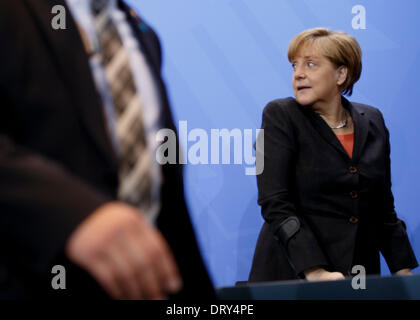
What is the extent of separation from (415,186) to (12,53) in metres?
2.04

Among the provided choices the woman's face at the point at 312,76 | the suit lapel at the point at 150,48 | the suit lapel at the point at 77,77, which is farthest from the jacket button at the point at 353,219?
the suit lapel at the point at 77,77

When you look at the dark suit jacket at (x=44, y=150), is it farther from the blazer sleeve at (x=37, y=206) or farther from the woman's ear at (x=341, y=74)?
the woman's ear at (x=341, y=74)

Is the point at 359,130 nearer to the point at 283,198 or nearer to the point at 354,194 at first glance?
the point at 354,194

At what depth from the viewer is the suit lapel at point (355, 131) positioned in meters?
1.39

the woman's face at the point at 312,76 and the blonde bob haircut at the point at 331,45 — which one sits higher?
the blonde bob haircut at the point at 331,45

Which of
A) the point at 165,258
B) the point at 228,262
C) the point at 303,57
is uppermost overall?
the point at 303,57

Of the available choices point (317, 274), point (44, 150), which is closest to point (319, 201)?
point (317, 274)

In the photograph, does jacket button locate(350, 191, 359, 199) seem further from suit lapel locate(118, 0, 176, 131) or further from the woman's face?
suit lapel locate(118, 0, 176, 131)

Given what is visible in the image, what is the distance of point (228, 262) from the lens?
2127mm

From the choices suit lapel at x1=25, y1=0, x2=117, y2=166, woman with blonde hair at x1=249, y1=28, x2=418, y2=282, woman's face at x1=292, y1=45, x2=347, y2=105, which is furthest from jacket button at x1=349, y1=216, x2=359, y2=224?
suit lapel at x1=25, y1=0, x2=117, y2=166

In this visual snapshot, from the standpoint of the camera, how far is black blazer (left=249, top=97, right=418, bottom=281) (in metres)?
1.31

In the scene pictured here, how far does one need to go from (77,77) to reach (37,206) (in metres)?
0.14
